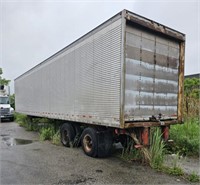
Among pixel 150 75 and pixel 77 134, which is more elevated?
pixel 150 75

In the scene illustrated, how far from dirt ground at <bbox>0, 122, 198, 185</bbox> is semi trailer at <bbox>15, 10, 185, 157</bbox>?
62cm

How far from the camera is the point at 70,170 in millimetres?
5230

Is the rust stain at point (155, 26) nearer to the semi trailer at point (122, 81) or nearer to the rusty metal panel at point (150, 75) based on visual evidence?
the semi trailer at point (122, 81)

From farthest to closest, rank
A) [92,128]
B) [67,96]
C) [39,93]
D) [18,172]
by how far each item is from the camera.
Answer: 1. [39,93]
2. [67,96]
3. [92,128]
4. [18,172]

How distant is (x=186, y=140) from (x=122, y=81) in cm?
335

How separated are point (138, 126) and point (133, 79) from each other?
1220 millimetres

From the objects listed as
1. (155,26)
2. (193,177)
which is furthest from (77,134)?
(155,26)

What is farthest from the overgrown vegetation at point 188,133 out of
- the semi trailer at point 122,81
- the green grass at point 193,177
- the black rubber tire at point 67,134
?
the black rubber tire at point 67,134

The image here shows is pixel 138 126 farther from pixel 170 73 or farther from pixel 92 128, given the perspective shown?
pixel 170 73

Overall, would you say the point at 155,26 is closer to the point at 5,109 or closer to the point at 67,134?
the point at 67,134

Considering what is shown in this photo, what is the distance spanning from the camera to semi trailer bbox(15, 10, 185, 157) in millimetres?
5266

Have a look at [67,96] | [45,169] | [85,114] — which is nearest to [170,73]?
[85,114]

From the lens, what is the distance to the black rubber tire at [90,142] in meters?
6.18

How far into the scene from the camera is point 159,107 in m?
6.25
